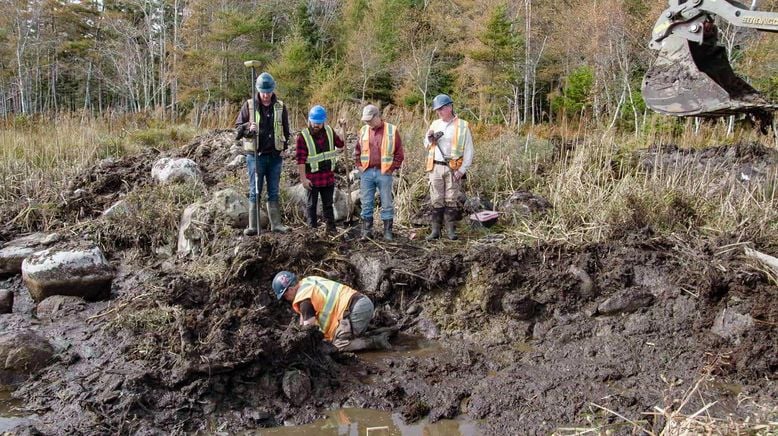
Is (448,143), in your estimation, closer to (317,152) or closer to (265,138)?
(317,152)

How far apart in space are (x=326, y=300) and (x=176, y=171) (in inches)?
168

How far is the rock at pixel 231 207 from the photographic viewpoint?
25.3ft

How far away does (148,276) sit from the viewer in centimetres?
719

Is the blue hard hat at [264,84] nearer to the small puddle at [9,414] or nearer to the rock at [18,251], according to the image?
the rock at [18,251]

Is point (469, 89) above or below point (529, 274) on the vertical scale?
above

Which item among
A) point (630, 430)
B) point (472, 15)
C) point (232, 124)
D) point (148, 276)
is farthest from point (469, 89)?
point (630, 430)

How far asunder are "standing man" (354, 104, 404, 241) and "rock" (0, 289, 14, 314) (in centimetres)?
393

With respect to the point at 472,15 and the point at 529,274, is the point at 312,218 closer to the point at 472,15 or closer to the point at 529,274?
the point at 529,274

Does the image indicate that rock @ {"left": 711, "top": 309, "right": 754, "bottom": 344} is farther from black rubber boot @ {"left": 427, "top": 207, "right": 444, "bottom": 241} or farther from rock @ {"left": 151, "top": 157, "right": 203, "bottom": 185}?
rock @ {"left": 151, "top": 157, "right": 203, "bottom": 185}

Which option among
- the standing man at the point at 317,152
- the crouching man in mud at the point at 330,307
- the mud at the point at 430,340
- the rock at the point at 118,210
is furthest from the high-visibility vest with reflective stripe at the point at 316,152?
the rock at the point at 118,210

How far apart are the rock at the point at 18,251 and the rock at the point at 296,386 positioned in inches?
179

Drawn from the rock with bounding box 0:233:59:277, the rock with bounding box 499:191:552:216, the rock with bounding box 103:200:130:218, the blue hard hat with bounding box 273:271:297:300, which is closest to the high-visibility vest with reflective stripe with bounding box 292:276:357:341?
the blue hard hat with bounding box 273:271:297:300

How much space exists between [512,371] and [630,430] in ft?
4.27

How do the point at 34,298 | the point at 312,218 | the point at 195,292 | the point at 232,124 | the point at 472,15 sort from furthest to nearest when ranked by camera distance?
1. the point at 472,15
2. the point at 232,124
3. the point at 312,218
4. the point at 34,298
5. the point at 195,292
